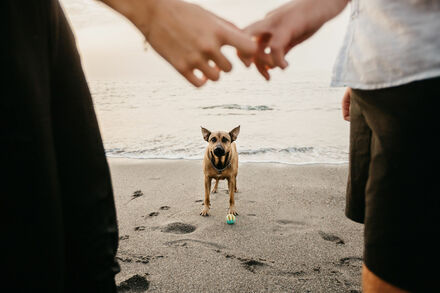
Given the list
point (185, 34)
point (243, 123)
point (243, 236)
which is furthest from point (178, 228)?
point (243, 123)

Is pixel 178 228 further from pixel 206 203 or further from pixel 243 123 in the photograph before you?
pixel 243 123

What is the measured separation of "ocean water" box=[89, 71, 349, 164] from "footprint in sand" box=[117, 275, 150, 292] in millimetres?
4390

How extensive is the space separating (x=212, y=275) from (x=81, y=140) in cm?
215

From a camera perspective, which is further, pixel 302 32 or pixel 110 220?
pixel 302 32

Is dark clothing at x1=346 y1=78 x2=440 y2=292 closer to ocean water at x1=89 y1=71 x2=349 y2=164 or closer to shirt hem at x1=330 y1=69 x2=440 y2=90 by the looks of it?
shirt hem at x1=330 y1=69 x2=440 y2=90

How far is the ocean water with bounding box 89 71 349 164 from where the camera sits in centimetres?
750

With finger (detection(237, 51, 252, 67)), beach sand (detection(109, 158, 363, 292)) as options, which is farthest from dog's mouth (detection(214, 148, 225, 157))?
finger (detection(237, 51, 252, 67))

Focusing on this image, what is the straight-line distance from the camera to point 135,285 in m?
2.62

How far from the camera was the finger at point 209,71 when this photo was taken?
94 cm

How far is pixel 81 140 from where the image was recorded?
958 millimetres

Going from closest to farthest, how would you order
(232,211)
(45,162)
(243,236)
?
1. (45,162)
2. (243,236)
3. (232,211)

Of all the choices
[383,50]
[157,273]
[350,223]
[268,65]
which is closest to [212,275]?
[157,273]

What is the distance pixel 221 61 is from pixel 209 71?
0.05 m

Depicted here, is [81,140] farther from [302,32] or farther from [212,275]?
[212,275]
